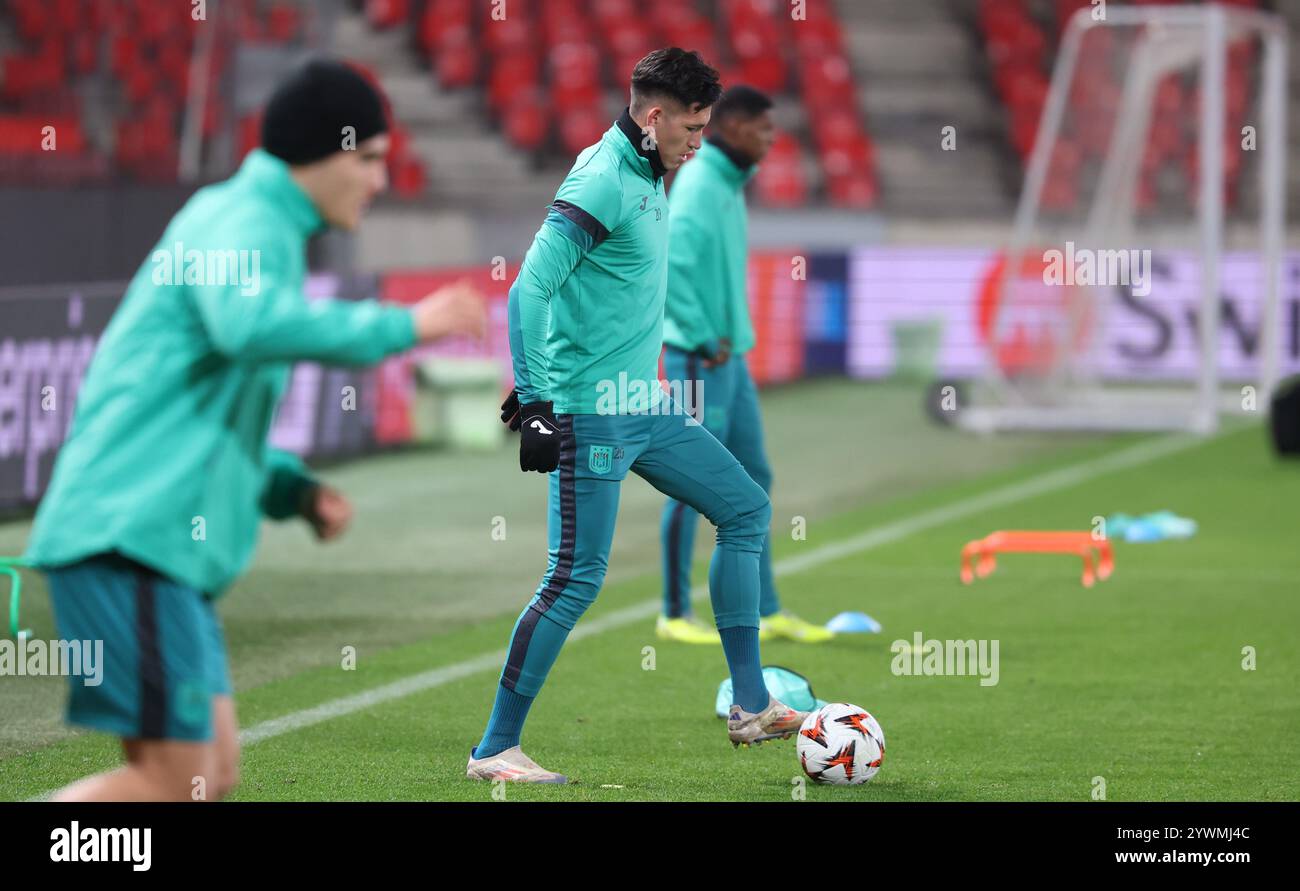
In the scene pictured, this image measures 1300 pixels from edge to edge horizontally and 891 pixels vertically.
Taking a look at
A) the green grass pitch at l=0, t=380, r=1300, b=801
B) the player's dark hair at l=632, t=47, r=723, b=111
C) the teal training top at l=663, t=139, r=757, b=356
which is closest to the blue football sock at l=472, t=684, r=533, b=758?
the green grass pitch at l=0, t=380, r=1300, b=801

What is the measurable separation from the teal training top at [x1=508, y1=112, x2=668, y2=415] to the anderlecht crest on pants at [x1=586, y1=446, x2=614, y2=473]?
116 mm

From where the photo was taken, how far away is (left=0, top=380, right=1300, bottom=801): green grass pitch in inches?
254

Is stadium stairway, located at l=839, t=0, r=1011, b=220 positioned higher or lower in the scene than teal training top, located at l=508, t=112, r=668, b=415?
higher

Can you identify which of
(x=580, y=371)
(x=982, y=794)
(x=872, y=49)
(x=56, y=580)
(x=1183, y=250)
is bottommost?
(x=982, y=794)

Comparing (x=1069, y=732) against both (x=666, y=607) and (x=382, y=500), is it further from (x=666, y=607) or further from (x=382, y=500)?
(x=382, y=500)

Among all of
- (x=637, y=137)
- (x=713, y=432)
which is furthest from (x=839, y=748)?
(x=713, y=432)

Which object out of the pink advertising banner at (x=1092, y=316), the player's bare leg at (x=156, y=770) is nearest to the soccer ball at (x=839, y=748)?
the player's bare leg at (x=156, y=770)

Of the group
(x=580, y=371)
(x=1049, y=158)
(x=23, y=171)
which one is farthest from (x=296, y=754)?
(x=1049, y=158)

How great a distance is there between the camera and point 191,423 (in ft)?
13.2

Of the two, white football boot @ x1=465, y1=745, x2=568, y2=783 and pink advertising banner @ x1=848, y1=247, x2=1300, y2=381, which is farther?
pink advertising banner @ x1=848, y1=247, x2=1300, y2=381

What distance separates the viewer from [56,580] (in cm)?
405

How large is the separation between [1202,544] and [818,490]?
3261 millimetres

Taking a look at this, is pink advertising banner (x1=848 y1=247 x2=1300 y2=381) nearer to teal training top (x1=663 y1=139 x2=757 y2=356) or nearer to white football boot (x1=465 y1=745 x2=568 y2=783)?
teal training top (x1=663 y1=139 x2=757 y2=356)

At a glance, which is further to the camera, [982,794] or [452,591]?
[452,591]
